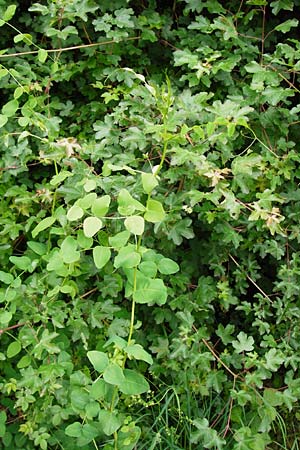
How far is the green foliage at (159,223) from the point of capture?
219cm

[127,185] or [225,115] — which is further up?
[225,115]

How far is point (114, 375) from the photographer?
1.77 meters

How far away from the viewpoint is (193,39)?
8.44ft

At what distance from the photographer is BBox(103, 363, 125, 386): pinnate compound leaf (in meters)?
1.76

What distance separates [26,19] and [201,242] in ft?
3.78

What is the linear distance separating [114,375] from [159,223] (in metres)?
0.62

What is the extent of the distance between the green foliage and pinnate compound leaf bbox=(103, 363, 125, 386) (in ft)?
0.55

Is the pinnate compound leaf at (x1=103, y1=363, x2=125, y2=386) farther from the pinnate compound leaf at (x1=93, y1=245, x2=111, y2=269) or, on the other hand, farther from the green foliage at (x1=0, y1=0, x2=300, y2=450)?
the pinnate compound leaf at (x1=93, y1=245, x2=111, y2=269)

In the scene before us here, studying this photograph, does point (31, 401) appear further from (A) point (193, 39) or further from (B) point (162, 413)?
(A) point (193, 39)

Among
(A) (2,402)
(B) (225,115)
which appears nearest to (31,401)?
(A) (2,402)

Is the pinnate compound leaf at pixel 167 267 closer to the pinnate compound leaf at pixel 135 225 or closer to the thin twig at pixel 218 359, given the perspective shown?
the pinnate compound leaf at pixel 135 225

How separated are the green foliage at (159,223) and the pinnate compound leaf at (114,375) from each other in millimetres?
169

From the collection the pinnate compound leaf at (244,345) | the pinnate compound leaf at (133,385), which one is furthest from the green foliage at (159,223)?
the pinnate compound leaf at (133,385)

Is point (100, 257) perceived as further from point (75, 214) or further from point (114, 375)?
point (114, 375)
